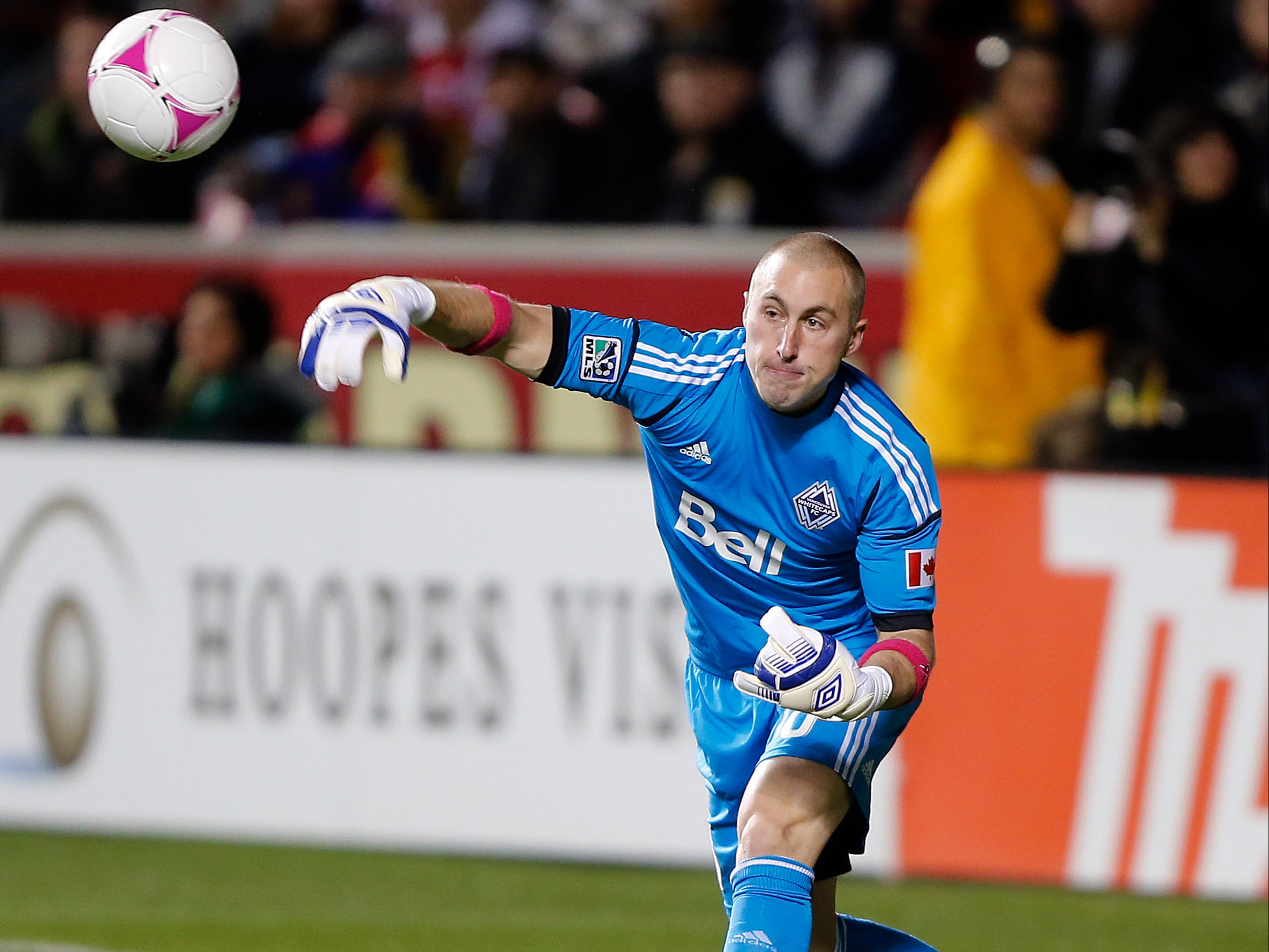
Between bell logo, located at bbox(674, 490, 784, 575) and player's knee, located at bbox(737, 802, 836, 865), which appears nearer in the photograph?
player's knee, located at bbox(737, 802, 836, 865)

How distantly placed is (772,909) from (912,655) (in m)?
0.63

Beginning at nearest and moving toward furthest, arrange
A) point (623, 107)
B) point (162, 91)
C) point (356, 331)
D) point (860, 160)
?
point (356, 331) → point (162, 91) → point (860, 160) → point (623, 107)

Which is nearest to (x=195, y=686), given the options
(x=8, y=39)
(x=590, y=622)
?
(x=590, y=622)

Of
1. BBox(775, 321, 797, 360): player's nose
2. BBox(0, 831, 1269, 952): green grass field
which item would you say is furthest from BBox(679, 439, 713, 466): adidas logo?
BBox(0, 831, 1269, 952): green grass field

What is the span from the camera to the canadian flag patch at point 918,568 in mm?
4711

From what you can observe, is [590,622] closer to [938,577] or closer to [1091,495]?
[938,577]

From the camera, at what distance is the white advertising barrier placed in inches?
314

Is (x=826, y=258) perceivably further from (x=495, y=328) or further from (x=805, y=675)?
(x=805, y=675)

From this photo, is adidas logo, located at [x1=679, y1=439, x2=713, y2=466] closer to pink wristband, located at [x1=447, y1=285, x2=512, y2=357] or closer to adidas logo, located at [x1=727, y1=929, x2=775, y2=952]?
pink wristband, located at [x1=447, y1=285, x2=512, y2=357]

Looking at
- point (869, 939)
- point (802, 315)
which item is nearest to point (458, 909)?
point (869, 939)

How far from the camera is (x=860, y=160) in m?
10.2

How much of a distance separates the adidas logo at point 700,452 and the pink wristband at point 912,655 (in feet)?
1.99

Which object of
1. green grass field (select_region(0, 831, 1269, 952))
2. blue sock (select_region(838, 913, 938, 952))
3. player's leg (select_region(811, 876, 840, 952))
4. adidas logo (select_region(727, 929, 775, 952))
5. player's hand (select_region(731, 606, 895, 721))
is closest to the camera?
player's hand (select_region(731, 606, 895, 721))

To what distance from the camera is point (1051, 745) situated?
7.51 meters
